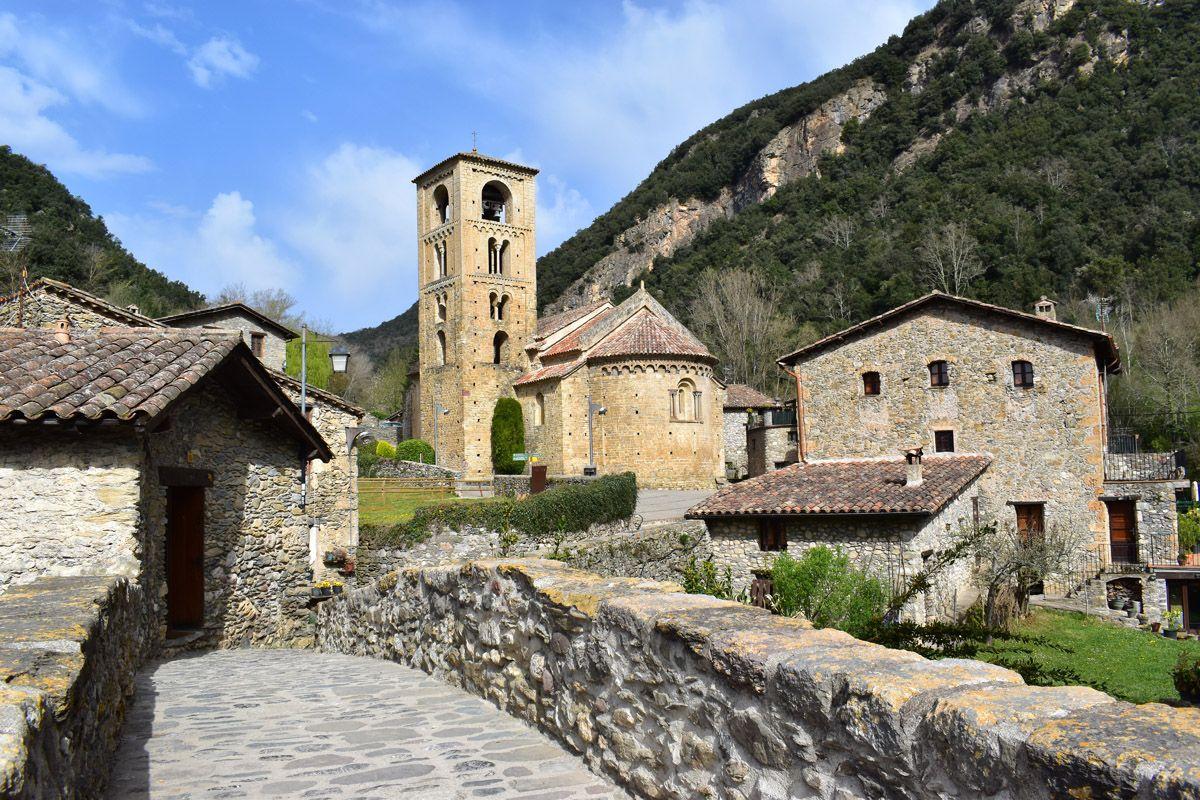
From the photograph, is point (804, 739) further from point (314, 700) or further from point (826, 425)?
point (826, 425)

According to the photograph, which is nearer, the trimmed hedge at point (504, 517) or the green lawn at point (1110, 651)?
the green lawn at point (1110, 651)

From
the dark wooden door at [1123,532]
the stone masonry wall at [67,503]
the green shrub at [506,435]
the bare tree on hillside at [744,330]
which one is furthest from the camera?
the bare tree on hillside at [744,330]

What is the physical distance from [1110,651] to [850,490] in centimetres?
670

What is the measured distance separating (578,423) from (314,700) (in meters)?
33.5

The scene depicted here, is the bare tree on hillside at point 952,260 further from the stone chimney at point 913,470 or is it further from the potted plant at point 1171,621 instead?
the stone chimney at point 913,470

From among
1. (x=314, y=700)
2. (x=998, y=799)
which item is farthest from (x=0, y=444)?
(x=998, y=799)

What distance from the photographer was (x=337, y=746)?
17.2 ft

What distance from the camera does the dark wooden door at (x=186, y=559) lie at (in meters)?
11.2

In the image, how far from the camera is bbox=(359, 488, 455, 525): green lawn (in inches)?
1105

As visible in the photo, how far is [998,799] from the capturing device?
227 centimetres

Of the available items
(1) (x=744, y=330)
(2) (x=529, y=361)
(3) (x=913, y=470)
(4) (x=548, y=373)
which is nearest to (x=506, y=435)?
(4) (x=548, y=373)

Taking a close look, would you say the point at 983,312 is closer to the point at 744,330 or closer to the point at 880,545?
the point at 880,545

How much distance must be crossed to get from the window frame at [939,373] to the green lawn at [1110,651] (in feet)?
23.1

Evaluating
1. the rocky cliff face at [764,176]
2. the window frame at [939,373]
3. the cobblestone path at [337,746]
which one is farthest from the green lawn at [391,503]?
the rocky cliff face at [764,176]
